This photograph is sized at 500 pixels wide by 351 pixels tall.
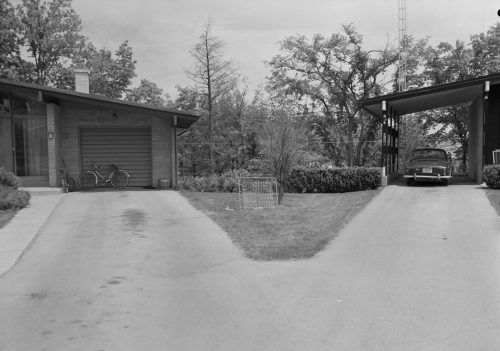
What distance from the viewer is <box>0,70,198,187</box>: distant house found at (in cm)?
1688

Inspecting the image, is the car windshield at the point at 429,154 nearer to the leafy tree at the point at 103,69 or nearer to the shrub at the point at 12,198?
the shrub at the point at 12,198

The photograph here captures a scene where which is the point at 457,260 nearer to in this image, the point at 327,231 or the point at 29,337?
the point at 327,231

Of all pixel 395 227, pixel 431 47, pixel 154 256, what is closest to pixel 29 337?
pixel 154 256

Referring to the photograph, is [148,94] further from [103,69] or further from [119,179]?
[119,179]

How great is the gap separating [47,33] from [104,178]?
71.8 ft

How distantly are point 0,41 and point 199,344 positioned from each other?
106ft

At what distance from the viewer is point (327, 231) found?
31.3 feet

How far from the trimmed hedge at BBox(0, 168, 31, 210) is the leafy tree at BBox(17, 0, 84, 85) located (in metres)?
24.6

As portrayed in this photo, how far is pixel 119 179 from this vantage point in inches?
723

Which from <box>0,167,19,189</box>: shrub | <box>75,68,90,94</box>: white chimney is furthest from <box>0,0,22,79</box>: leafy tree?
<box>0,167,19,189</box>: shrub

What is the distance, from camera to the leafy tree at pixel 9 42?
30.8 meters

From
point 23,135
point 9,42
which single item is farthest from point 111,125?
point 9,42

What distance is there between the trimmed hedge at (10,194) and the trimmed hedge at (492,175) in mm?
13844

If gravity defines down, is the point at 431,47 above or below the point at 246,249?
above
